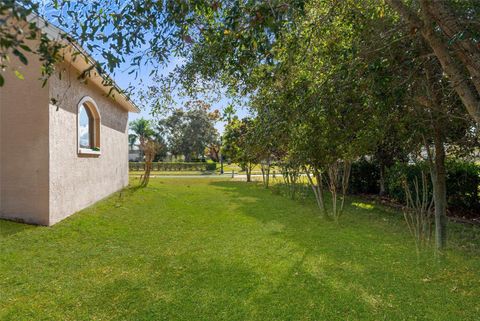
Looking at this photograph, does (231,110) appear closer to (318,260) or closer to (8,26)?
(318,260)

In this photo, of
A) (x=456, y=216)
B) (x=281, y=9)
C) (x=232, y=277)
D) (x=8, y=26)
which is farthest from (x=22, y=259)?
(x=456, y=216)

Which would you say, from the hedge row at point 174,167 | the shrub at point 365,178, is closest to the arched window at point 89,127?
the shrub at point 365,178

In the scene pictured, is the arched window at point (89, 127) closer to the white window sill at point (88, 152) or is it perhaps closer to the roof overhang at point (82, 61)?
the white window sill at point (88, 152)

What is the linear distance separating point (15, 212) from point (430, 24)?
8235 mm

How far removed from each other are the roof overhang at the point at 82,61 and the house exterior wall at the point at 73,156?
34 cm

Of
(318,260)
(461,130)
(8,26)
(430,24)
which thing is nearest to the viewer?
(8,26)

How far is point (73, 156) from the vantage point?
329 inches

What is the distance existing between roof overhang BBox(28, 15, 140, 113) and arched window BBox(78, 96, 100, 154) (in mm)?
683

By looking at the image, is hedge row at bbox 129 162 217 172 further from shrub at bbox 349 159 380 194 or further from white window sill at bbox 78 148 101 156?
white window sill at bbox 78 148 101 156

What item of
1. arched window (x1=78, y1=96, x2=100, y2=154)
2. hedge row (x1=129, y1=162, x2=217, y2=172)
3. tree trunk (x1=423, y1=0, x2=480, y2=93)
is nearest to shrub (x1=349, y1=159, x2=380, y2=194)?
arched window (x1=78, y1=96, x2=100, y2=154)

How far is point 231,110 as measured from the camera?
5.00 meters

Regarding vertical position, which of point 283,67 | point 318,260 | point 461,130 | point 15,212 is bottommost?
point 318,260

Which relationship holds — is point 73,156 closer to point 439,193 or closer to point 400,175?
point 439,193

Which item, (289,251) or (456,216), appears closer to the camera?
→ (289,251)
